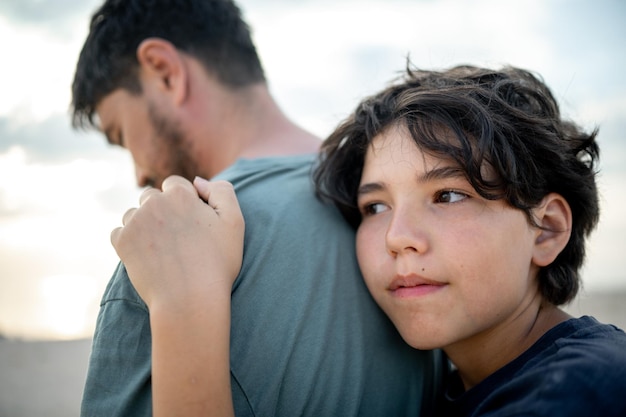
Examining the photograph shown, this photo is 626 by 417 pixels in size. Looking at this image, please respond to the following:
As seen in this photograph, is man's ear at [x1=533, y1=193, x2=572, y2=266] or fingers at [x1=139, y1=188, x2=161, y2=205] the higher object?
fingers at [x1=139, y1=188, x2=161, y2=205]

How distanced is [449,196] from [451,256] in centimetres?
21

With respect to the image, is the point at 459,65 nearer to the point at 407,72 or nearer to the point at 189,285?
the point at 407,72

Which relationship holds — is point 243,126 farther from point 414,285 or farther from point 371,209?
point 414,285

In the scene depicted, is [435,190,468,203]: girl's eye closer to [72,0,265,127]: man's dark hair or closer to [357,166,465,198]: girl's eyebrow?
[357,166,465,198]: girl's eyebrow

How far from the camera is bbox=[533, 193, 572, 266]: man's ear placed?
201 cm

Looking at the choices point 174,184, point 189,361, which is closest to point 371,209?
point 174,184

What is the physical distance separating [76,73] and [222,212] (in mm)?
2206

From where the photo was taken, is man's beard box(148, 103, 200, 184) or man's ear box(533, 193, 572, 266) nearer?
man's ear box(533, 193, 572, 266)

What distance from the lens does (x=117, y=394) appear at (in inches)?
63.3

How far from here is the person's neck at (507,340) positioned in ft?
6.56

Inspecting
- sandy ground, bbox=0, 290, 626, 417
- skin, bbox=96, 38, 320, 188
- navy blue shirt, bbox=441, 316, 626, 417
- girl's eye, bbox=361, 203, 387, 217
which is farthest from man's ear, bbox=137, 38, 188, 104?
sandy ground, bbox=0, 290, 626, 417

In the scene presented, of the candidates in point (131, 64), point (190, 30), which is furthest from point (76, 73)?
point (190, 30)

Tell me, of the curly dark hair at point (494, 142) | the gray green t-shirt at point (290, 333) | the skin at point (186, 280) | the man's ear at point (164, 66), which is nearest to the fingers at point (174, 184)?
the skin at point (186, 280)

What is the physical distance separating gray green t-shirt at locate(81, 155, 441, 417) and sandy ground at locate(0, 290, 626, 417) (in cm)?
349
